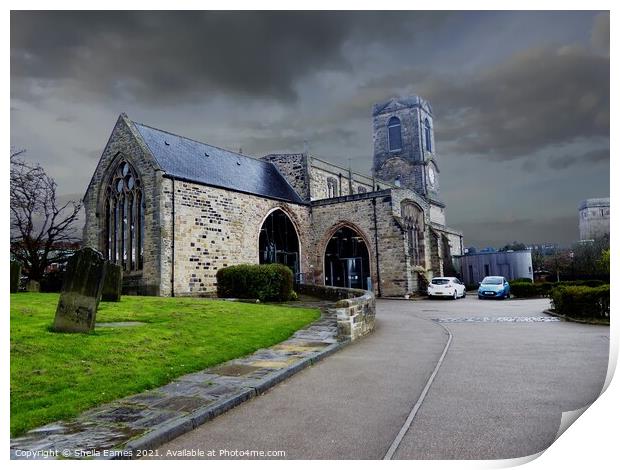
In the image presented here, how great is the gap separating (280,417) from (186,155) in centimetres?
1844

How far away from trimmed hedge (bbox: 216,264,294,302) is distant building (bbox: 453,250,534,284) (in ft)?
61.3

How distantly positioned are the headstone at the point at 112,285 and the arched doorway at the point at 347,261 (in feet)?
48.5

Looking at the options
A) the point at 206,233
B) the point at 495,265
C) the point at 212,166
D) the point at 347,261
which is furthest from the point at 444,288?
the point at 212,166

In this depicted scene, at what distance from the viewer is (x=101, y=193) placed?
20.0 m

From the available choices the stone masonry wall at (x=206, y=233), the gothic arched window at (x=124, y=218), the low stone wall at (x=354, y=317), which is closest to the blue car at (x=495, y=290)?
the stone masonry wall at (x=206, y=233)

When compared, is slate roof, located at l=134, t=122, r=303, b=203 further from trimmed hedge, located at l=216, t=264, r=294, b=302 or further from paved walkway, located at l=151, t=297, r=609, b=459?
paved walkway, located at l=151, t=297, r=609, b=459

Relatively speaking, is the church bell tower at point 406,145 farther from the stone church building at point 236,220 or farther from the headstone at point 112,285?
the headstone at point 112,285

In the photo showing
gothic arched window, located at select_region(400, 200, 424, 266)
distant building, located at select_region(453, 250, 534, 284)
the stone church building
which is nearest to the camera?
the stone church building

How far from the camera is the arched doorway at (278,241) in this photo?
22562 mm

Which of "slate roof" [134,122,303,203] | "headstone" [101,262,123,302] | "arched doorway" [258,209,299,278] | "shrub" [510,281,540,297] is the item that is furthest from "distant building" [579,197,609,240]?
"arched doorway" [258,209,299,278]

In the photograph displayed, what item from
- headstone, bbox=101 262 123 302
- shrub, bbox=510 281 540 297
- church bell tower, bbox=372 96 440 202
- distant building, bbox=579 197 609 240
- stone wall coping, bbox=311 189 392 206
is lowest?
shrub, bbox=510 281 540 297

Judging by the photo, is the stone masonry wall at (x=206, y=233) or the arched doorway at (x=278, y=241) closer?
the stone masonry wall at (x=206, y=233)

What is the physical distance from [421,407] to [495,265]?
1115 inches

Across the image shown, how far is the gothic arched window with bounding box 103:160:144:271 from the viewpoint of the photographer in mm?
18406
